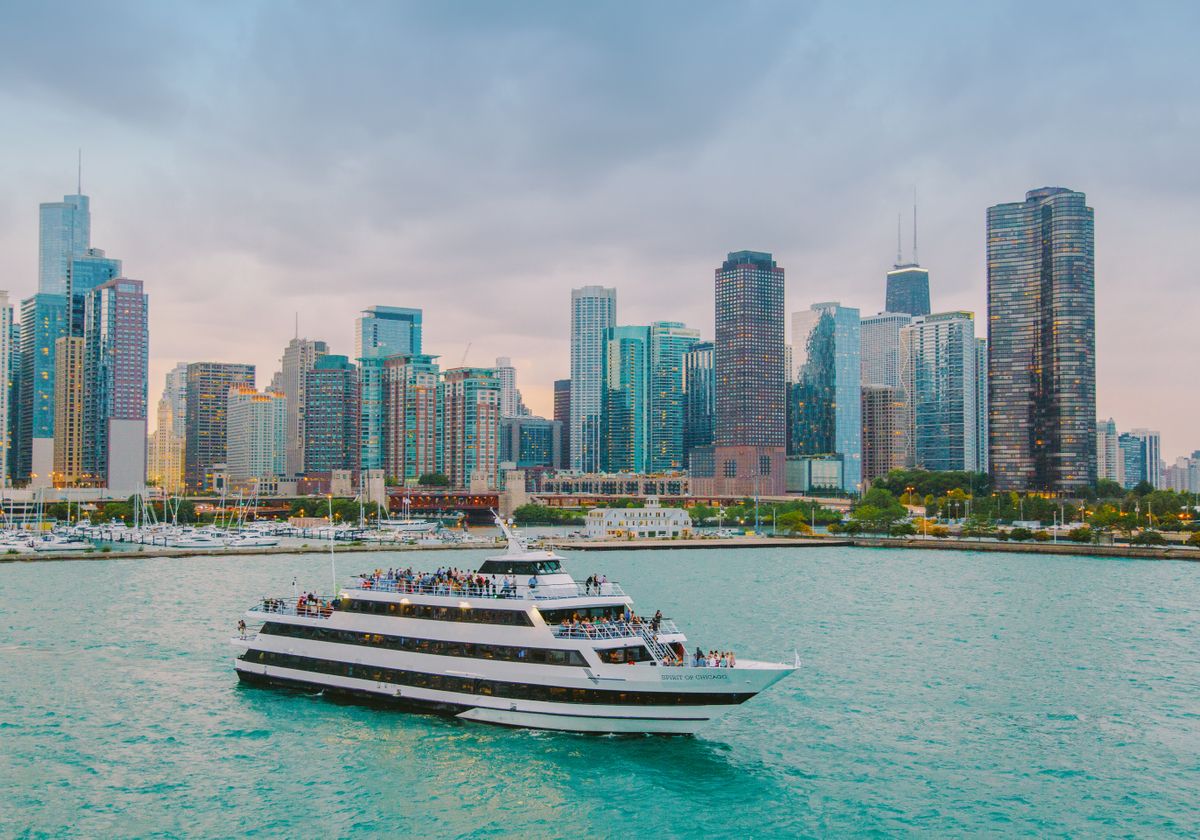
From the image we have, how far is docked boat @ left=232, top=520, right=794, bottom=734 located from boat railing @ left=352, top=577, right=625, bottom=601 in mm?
Answer: 60

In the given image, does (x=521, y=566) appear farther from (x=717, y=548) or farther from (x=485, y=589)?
(x=717, y=548)

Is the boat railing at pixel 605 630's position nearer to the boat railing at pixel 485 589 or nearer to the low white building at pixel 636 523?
the boat railing at pixel 485 589

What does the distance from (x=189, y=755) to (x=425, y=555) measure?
10146 centimetres

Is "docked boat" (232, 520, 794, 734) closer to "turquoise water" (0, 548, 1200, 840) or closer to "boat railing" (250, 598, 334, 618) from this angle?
"boat railing" (250, 598, 334, 618)

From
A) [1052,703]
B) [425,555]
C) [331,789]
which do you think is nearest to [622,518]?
[425,555]

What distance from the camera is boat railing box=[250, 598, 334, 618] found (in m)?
47.4

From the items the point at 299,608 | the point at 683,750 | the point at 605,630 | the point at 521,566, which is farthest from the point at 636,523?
the point at 683,750

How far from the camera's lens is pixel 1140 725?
44.5 metres

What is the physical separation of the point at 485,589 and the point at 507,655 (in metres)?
3.28

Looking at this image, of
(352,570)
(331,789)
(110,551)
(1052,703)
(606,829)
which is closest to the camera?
(606,829)

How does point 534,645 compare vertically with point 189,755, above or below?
above

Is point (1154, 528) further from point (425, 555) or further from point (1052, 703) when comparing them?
point (1052, 703)

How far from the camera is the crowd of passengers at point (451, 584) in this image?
140ft

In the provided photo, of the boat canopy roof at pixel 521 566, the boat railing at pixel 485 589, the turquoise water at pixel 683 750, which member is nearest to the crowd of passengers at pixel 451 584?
the boat railing at pixel 485 589
